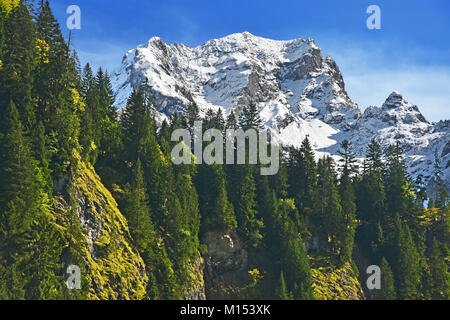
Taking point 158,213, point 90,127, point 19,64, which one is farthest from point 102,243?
point 19,64

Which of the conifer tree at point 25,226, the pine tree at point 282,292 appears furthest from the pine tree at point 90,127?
the pine tree at point 282,292

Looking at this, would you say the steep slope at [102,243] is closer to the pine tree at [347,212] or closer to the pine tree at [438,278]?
the pine tree at [347,212]

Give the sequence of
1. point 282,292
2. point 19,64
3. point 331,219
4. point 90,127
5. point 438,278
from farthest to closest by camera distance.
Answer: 1. point 331,219
2. point 438,278
3. point 282,292
4. point 90,127
5. point 19,64

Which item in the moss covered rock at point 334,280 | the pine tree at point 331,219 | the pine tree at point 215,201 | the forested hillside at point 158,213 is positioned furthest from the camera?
the pine tree at point 331,219

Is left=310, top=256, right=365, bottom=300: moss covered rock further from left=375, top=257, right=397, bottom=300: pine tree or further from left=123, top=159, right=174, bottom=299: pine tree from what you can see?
left=123, top=159, right=174, bottom=299: pine tree

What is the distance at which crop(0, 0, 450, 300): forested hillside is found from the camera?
50.3 m

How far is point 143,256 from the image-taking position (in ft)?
210

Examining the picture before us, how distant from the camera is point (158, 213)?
70.4 metres

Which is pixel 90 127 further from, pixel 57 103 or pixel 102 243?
pixel 102 243

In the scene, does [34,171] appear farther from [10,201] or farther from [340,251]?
[340,251]

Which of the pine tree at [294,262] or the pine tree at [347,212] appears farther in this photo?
the pine tree at [347,212]

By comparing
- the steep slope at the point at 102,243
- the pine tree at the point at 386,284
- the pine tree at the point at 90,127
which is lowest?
the pine tree at the point at 386,284

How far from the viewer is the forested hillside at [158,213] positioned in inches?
1981
